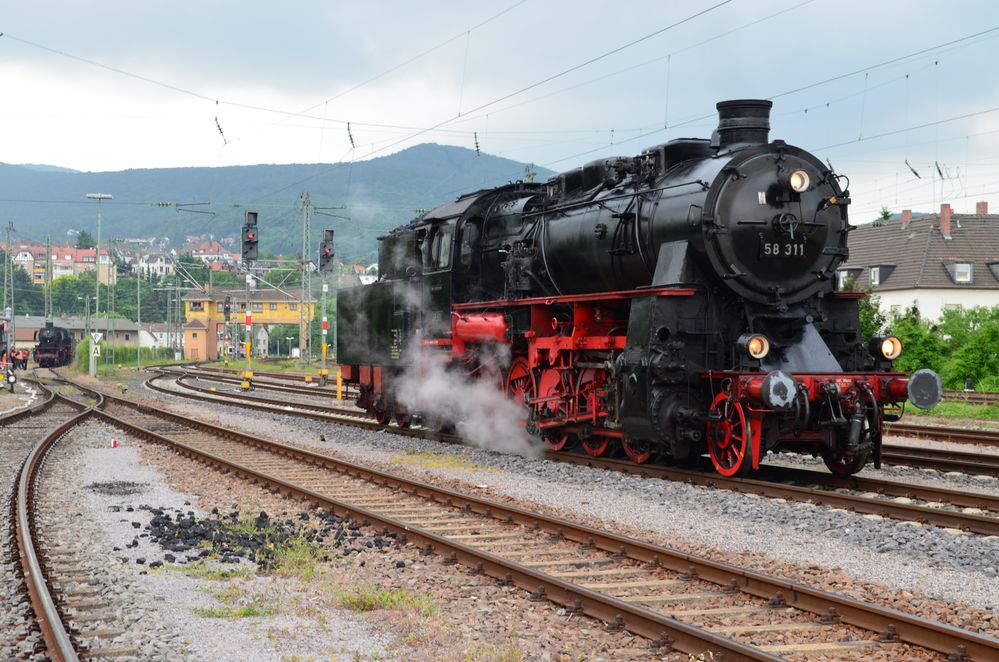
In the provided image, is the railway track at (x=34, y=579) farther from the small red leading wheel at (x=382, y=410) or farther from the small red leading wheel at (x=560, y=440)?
the small red leading wheel at (x=560, y=440)

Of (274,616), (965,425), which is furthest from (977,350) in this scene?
(274,616)

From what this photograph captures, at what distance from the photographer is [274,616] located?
652 cm

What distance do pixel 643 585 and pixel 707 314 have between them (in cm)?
558

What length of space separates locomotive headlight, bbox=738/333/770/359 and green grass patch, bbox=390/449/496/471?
435 cm

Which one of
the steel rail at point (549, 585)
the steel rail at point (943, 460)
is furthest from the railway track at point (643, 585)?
the steel rail at point (943, 460)

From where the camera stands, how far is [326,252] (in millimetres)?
36219

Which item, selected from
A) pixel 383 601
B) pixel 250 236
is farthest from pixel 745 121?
pixel 250 236

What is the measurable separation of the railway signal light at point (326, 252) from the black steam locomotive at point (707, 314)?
21941 mm

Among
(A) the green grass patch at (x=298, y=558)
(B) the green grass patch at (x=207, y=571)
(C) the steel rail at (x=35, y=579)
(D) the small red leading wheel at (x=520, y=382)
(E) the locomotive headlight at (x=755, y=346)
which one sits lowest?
(B) the green grass patch at (x=207, y=571)

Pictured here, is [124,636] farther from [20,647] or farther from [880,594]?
[880,594]

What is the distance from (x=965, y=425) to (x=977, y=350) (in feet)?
39.2

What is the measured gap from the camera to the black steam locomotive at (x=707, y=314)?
11.4 metres

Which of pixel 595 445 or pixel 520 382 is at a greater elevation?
pixel 520 382

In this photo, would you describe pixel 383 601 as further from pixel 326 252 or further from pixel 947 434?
pixel 326 252
